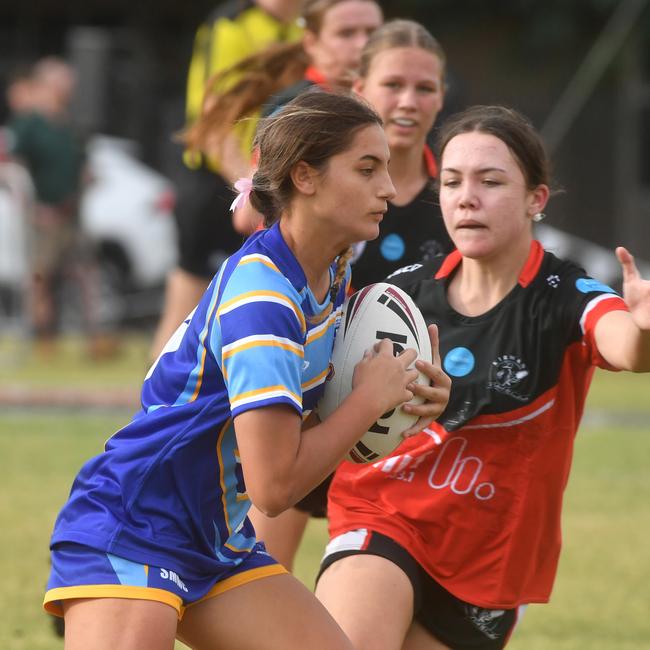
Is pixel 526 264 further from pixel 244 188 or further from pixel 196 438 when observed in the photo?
pixel 196 438

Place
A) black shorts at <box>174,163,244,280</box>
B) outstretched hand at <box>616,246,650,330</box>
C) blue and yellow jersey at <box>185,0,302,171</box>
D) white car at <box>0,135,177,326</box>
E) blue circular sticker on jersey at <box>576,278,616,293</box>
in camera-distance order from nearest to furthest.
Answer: outstretched hand at <box>616,246,650,330</box> → blue circular sticker on jersey at <box>576,278,616,293</box> → blue and yellow jersey at <box>185,0,302,171</box> → black shorts at <box>174,163,244,280</box> → white car at <box>0,135,177,326</box>

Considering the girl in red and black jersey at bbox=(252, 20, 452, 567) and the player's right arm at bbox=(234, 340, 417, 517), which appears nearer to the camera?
the player's right arm at bbox=(234, 340, 417, 517)

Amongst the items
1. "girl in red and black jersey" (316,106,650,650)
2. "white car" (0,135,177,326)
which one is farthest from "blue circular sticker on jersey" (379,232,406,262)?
"white car" (0,135,177,326)

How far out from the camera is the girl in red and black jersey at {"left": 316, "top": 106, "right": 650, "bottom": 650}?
3758 millimetres

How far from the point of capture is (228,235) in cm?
647

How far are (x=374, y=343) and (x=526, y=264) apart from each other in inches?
28.3

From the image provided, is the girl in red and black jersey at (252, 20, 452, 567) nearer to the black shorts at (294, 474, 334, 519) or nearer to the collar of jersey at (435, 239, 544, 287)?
the black shorts at (294, 474, 334, 519)

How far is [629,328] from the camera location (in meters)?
3.44

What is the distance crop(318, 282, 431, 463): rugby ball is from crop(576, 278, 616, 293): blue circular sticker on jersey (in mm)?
475

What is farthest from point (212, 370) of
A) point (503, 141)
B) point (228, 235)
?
point (228, 235)

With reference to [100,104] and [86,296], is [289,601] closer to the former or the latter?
[86,296]

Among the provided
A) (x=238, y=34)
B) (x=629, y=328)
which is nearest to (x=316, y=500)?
(x=629, y=328)

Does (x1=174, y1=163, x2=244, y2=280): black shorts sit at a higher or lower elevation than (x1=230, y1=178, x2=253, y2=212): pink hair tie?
lower

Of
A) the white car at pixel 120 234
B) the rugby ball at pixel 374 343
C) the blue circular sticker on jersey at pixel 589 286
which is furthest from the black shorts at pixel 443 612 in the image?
the white car at pixel 120 234
